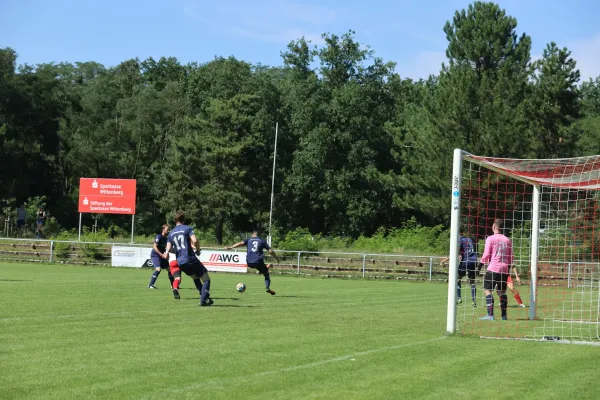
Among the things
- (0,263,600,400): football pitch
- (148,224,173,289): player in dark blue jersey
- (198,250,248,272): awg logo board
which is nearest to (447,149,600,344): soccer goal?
(0,263,600,400): football pitch

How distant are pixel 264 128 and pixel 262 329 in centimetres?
5507

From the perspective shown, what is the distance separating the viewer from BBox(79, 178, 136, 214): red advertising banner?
44.2 m

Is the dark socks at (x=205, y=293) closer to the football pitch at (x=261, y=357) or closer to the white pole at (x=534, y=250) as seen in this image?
the football pitch at (x=261, y=357)

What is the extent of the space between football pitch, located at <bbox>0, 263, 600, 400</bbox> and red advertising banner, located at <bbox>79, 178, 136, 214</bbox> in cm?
2858

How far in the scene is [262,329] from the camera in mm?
12320

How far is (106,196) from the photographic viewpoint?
146 feet

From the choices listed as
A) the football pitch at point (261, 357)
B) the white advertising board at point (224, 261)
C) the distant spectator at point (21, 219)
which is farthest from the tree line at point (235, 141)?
the football pitch at point (261, 357)

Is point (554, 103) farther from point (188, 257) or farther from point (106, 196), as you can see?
point (188, 257)

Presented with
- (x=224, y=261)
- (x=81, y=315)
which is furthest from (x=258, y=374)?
(x=224, y=261)

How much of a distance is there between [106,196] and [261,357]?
121 feet

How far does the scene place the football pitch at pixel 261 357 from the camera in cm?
743

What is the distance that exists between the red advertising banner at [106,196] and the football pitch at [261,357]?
28.6 meters

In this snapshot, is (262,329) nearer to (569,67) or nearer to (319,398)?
(319,398)

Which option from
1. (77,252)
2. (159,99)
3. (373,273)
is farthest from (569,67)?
(159,99)
